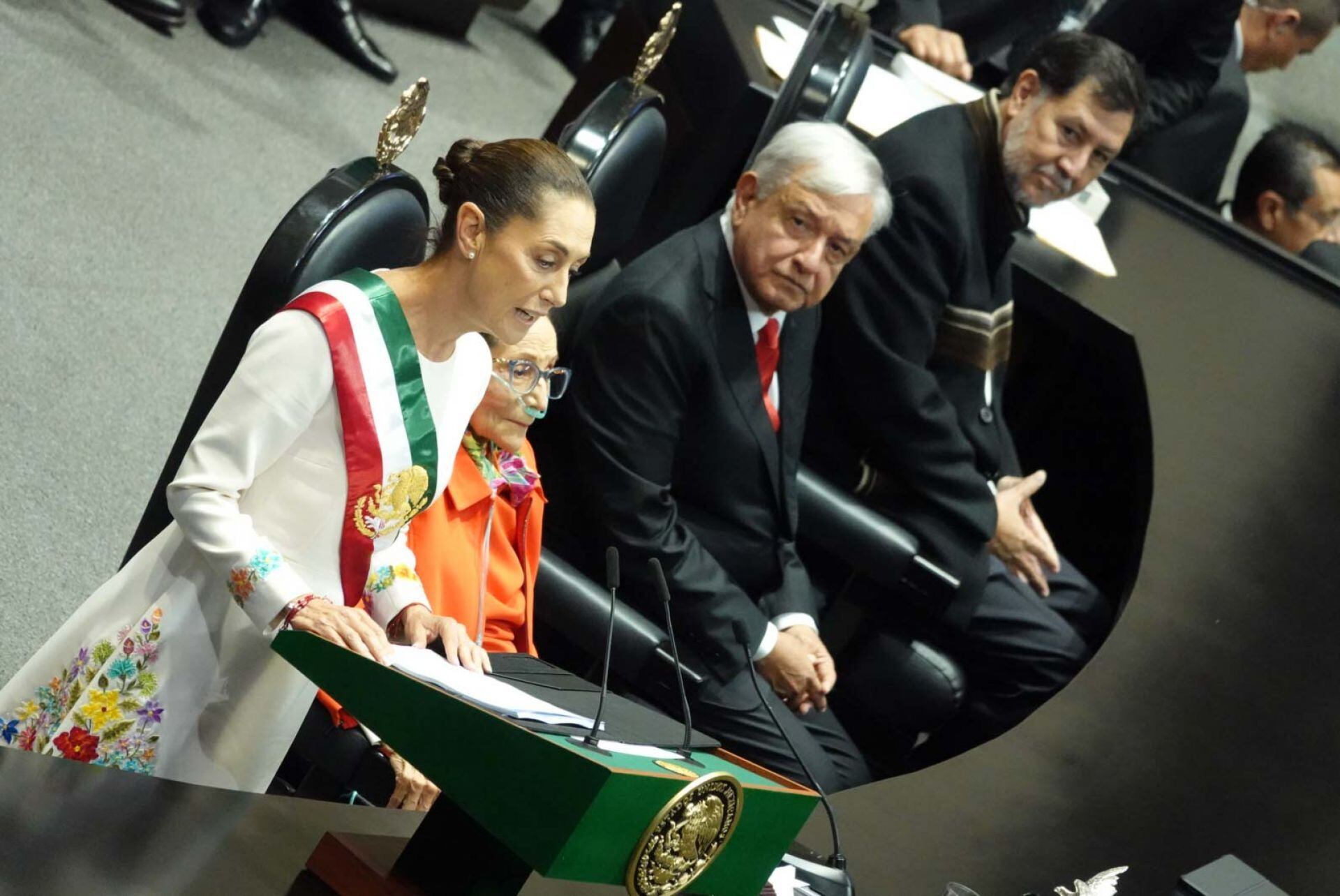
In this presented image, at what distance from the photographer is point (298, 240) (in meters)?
1.54

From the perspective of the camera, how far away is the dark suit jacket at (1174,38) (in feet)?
13.4

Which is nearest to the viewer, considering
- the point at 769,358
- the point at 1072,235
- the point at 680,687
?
the point at 680,687

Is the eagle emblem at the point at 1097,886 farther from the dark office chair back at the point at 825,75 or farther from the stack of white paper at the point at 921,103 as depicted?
the stack of white paper at the point at 921,103

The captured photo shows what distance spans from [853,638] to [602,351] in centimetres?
86

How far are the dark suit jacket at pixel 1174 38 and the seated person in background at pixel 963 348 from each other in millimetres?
1349

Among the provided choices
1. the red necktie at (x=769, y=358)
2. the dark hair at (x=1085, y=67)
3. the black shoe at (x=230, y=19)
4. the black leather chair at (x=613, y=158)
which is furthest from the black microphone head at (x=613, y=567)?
the black shoe at (x=230, y=19)

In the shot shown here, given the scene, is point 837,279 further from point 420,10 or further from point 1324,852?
point 420,10

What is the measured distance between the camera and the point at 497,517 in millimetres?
1905

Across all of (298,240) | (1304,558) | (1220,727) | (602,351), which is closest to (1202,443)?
(1304,558)

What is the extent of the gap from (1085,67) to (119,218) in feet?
6.27

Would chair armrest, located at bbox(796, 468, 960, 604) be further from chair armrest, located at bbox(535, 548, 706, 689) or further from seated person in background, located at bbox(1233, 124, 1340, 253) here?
seated person in background, located at bbox(1233, 124, 1340, 253)

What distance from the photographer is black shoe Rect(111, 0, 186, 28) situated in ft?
12.6

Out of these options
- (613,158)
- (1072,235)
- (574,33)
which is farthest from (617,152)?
(574,33)

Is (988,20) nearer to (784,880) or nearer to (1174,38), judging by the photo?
(1174,38)
